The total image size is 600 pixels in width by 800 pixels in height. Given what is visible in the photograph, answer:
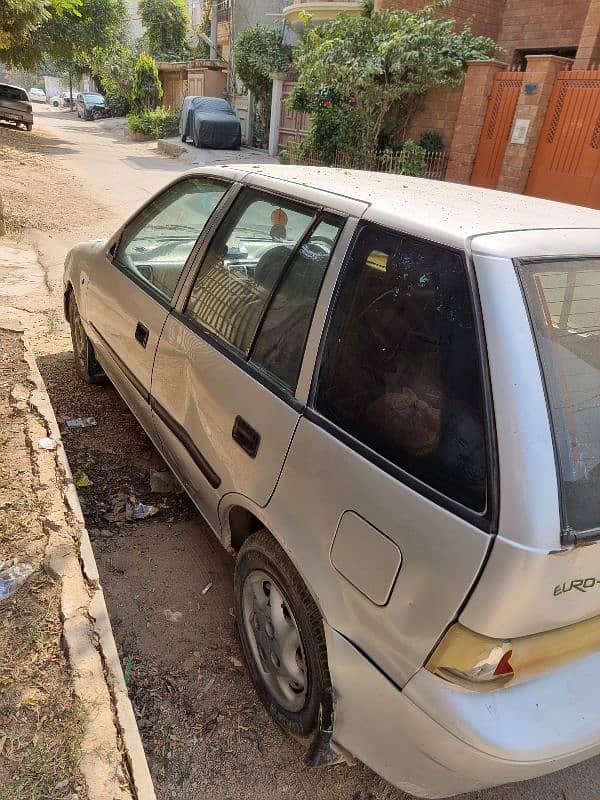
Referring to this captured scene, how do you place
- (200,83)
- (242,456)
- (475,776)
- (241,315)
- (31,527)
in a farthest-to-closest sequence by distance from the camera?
(200,83) → (31,527) → (241,315) → (242,456) → (475,776)

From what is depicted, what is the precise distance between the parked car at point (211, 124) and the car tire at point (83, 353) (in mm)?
18549

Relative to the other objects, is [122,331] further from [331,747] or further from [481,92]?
[481,92]

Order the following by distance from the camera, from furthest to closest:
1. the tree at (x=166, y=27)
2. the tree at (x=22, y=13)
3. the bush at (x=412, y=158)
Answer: the tree at (x=166, y=27) < the bush at (x=412, y=158) < the tree at (x=22, y=13)

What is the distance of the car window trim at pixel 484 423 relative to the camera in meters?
1.25

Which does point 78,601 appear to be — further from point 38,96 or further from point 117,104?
point 38,96

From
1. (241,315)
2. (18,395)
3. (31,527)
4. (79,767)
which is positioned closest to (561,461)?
(241,315)

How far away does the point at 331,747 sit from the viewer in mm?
1659

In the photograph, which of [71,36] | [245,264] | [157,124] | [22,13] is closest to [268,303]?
[245,264]

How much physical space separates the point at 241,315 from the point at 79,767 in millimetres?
1582

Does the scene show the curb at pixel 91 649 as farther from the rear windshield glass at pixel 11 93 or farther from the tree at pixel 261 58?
the rear windshield glass at pixel 11 93

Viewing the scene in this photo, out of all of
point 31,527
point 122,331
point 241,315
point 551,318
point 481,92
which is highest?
point 481,92

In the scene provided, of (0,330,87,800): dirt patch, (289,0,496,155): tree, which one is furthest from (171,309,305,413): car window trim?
(289,0,496,155): tree

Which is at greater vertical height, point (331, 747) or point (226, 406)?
point (226, 406)

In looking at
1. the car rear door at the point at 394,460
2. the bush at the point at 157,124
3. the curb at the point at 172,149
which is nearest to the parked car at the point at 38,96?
the bush at the point at 157,124
